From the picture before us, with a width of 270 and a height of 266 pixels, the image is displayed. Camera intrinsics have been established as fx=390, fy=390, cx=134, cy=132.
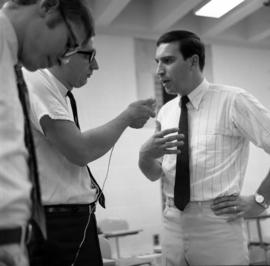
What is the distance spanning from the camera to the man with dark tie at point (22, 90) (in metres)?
0.70

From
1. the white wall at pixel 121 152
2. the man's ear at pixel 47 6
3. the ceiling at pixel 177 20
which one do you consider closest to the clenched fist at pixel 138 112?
the man's ear at pixel 47 6

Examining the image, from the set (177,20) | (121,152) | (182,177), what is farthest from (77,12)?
(177,20)

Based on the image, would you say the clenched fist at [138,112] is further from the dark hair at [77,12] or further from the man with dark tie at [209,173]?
the dark hair at [77,12]

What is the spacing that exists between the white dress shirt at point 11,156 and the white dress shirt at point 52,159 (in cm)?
43

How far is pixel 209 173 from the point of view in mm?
1718

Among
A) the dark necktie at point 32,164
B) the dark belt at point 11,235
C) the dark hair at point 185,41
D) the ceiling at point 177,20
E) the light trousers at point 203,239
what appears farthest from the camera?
the ceiling at point 177,20

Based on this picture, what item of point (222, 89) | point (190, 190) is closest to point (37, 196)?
point (190, 190)

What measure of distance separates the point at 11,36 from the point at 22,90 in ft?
0.39

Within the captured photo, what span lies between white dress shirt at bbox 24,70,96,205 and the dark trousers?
6 cm

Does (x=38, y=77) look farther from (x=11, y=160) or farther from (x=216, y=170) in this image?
(x=216, y=170)

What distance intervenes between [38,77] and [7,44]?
Result: 0.51 m

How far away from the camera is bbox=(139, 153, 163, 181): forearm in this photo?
1814 millimetres

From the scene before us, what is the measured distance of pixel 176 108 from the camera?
6.51 feet

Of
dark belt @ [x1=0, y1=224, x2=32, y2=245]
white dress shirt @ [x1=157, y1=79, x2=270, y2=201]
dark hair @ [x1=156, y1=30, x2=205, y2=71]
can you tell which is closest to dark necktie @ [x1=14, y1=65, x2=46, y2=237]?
dark belt @ [x1=0, y1=224, x2=32, y2=245]
